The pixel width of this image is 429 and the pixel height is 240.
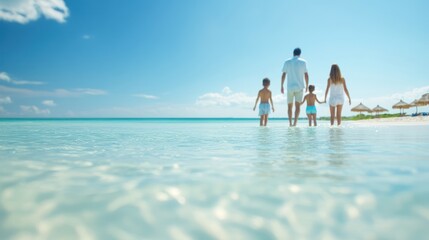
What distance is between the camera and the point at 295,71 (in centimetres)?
1019

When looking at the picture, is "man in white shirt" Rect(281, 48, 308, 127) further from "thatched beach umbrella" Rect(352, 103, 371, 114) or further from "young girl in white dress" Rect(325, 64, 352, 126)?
"thatched beach umbrella" Rect(352, 103, 371, 114)

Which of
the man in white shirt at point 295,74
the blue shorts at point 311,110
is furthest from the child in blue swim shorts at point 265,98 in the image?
the blue shorts at point 311,110

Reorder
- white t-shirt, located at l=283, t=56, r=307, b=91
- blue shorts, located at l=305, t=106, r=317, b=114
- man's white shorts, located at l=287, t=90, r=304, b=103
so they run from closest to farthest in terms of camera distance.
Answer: white t-shirt, located at l=283, t=56, r=307, b=91
man's white shorts, located at l=287, t=90, r=304, b=103
blue shorts, located at l=305, t=106, r=317, b=114

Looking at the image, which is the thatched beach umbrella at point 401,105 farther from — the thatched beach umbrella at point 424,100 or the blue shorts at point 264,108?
the blue shorts at point 264,108

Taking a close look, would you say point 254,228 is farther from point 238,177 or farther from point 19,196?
point 19,196

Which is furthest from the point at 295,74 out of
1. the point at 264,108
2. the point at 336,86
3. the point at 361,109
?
the point at 361,109

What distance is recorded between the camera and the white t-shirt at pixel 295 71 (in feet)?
33.1

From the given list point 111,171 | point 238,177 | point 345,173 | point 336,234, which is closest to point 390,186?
point 345,173

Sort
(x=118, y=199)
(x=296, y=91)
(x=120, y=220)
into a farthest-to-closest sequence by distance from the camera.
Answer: (x=296, y=91) → (x=118, y=199) → (x=120, y=220)

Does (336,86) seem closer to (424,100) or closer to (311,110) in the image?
(311,110)

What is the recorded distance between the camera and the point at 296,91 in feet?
34.3

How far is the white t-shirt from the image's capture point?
10102 mm

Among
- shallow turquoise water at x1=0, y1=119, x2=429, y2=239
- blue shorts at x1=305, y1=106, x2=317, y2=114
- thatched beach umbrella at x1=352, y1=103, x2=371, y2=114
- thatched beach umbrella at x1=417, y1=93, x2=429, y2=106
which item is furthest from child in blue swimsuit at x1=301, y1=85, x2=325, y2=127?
thatched beach umbrella at x1=352, y1=103, x2=371, y2=114

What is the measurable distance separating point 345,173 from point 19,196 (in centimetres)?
218
